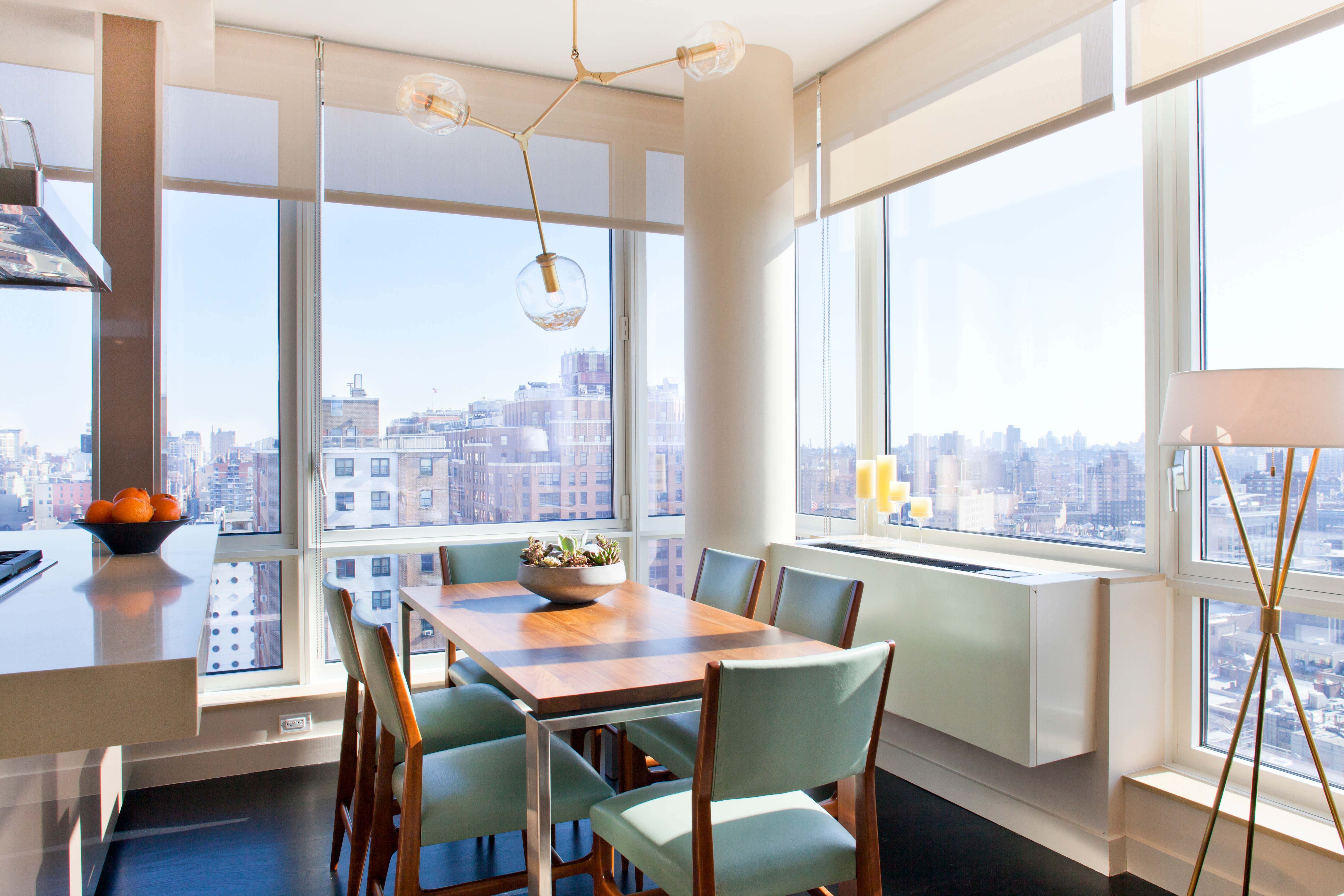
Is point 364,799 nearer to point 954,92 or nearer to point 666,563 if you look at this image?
point 666,563

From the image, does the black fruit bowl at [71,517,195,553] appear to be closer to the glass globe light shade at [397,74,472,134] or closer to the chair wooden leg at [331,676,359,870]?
the chair wooden leg at [331,676,359,870]

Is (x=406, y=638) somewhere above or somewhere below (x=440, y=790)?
above

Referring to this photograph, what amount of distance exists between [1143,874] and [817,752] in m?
1.65

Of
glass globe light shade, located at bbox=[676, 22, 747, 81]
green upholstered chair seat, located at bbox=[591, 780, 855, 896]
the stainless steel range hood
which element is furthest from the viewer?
glass globe light shade, located at bbox=[676, 22, 747, 81]

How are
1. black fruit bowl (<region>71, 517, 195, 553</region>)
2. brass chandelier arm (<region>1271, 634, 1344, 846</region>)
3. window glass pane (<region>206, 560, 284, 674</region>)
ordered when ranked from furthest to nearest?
1. window glass pane (<region>206, 560, 284, 674</region>)
2. black fruit bowl (<region>71, 517, 195, 553</region>)
3. brass chandelier arm (<region>1271, 634, 1344, 846</region>)

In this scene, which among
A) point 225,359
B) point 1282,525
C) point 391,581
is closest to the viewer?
point 1282,525

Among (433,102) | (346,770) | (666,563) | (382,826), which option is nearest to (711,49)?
(433,102)

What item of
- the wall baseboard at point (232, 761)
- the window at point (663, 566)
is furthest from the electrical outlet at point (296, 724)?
the window at point (663, 566)

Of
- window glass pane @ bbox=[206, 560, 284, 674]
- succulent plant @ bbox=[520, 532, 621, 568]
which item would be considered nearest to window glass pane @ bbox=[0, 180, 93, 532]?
window glass pane @ bbox=[206, 560, 284, 674]

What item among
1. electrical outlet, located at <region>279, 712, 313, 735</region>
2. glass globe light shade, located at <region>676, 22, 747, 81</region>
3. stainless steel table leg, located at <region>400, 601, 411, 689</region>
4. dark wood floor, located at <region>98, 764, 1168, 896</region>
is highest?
glass globe light shade, located at <region>676, 22, 747, 81</region>

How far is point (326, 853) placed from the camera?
2.84 metres

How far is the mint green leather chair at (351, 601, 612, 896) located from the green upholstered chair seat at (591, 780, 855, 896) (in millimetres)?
182

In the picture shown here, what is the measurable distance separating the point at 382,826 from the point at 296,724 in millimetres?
1719

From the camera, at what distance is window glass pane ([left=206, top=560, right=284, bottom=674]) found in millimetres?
3779
